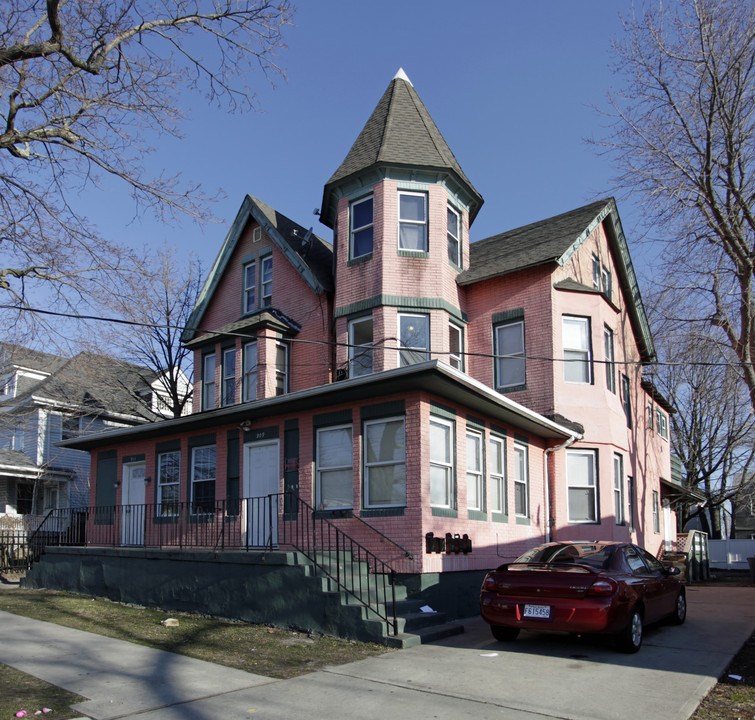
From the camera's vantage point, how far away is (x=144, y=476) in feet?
57.7

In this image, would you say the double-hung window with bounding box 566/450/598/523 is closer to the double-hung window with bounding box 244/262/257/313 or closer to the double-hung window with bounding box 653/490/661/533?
the double-hung window with bounding box 653/490/661/533

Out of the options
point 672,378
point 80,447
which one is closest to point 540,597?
point 80,447

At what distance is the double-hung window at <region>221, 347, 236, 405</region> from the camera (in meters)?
18.9

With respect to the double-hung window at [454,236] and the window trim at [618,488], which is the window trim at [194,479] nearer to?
the double-hung window at [454,236]

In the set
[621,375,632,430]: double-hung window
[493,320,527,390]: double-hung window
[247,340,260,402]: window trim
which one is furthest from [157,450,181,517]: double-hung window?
[621,375,632,430]: double-hung window

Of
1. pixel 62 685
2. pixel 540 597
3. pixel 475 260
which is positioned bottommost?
pixel 62 685

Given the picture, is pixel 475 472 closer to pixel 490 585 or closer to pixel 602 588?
pixel 490 585

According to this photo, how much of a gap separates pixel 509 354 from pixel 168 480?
8.53 meters

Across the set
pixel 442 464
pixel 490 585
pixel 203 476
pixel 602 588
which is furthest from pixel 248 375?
pixel 602 588

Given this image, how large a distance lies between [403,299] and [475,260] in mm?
3634

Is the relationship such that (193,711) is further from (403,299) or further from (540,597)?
(403,299)

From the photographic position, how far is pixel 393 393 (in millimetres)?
12484

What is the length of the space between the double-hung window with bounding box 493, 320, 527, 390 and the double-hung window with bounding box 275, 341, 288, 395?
5239 millimetres

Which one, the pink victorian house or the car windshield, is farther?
the pink victorian house
